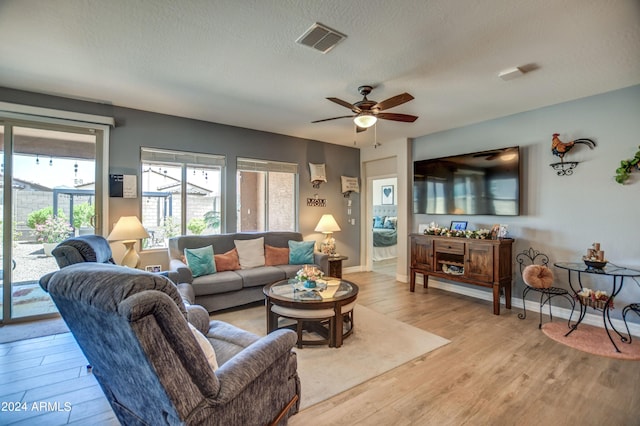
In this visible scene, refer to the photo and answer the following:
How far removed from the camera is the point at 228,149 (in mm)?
4844

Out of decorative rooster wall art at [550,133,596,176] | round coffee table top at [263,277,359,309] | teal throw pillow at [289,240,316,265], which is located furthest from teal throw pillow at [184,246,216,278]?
decorative rooster wall art at [550,133,596,176]

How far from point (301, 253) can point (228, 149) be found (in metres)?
2.12

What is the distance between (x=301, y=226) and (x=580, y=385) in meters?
4.30

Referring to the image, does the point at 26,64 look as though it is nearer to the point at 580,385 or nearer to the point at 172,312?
the point at 172,312

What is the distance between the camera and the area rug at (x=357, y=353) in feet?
7.48

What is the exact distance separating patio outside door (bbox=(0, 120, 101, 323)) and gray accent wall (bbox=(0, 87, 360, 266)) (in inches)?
11.4

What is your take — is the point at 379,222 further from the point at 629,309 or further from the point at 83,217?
the point at 83,217

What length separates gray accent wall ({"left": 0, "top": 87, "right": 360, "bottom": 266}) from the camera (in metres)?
3.93

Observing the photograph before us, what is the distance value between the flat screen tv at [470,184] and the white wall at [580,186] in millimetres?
198

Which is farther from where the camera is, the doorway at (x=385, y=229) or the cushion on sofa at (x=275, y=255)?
the doorway at (x=385, y=229)

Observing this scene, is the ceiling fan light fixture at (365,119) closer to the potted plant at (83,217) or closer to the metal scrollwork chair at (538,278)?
the metal scrollwork chair at (538,278)

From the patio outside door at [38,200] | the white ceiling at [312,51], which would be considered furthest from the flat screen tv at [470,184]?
the patio outside door at [38,200]

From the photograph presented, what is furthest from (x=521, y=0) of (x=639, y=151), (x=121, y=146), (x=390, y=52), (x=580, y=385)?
(x=121, y=146)

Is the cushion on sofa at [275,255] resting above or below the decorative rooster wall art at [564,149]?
below
